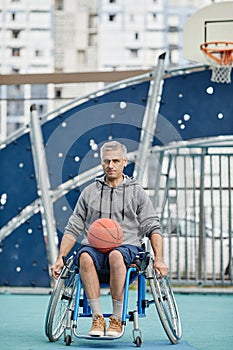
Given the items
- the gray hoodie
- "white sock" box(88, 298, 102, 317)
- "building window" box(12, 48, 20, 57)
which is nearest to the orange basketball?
the gray hoodie

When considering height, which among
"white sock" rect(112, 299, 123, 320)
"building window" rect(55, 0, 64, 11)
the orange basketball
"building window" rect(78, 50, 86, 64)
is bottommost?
"white sock" rect(112, 299, 123, 320)

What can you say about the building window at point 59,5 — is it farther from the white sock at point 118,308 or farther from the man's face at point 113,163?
the white sock at point 118,308

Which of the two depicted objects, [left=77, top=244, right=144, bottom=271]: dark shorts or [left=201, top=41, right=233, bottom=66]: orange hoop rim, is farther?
[left=201, top=41, right=233, bottom=66]: orange hoop rim

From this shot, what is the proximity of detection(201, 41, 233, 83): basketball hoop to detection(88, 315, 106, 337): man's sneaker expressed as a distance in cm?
394

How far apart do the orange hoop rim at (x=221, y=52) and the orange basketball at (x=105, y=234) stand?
3.65 meters

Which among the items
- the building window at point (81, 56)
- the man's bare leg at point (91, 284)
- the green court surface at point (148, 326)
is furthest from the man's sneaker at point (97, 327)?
the building window at point (81, 56)

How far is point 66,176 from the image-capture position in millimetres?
8820

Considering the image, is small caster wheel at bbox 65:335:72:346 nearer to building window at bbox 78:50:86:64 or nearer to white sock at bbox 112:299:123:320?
white sock at bbox 112:299:123:320

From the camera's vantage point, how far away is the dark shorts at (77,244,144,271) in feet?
16.6

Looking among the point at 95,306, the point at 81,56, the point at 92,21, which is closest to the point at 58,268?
the point at 95,306

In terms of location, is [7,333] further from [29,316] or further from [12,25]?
[12,25]

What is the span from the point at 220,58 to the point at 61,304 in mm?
3803

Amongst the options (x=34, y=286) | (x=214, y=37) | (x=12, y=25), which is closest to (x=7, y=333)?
(x=34, y=286)

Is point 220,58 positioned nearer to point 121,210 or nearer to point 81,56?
point 121,210
